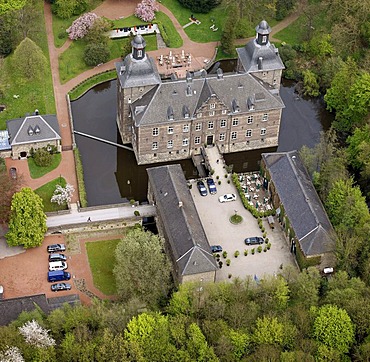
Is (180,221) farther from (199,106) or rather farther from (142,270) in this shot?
(199,106)

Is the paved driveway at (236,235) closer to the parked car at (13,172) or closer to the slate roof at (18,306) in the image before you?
the slate roof at (18,306)

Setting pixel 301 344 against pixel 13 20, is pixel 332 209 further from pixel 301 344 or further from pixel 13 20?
pixel 13 20

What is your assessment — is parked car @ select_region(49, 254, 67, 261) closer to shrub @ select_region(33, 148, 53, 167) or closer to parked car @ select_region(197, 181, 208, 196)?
shrub @ select_region(33, 148, 53, 167)


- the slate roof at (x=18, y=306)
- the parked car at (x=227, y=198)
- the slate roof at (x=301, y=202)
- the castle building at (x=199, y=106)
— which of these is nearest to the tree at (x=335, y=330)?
the slate roof at (x=301, y=202)

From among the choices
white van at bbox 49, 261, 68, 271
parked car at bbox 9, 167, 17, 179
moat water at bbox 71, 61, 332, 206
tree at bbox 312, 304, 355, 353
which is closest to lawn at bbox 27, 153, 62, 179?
parked car at bbox 9, 167, 17, 179

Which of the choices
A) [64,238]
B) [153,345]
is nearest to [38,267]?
[64,238]
